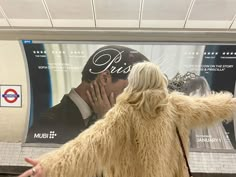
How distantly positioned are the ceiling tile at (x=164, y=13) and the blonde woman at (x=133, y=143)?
161 centimetres

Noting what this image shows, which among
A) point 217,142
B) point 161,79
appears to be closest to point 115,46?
point 217,142

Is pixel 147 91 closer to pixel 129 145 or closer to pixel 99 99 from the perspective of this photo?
pixel 129 145

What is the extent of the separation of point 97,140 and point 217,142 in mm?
2232

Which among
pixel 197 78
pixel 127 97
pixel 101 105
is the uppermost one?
pixel 197 78

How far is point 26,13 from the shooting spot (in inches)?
145

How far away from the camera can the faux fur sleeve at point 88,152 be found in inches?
76.4

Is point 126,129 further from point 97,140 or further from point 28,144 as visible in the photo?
point 28,144

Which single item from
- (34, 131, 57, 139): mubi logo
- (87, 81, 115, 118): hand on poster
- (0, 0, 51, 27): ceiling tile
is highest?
(0, 0, 51, 27): ceiling tile

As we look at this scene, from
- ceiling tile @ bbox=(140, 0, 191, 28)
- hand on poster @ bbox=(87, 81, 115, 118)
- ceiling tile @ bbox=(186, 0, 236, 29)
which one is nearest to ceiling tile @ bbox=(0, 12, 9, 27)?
hand on poster @ bbox=(87, 81, 115, 118)

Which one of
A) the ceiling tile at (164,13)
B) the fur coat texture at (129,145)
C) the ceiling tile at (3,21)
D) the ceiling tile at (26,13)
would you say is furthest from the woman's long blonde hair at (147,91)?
the ceiling tile at (3,21)

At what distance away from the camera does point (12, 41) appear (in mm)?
3953

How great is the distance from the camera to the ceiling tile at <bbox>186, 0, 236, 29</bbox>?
3410mm

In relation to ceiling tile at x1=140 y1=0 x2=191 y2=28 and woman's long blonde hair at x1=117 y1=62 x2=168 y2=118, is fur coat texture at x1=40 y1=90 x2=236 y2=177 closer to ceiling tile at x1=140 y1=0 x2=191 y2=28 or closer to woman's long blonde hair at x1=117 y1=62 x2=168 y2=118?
woman's long blonde hair at x1=117 y1=62 x2=168 y2=118

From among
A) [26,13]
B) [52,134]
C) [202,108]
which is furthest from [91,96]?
[202,108]
